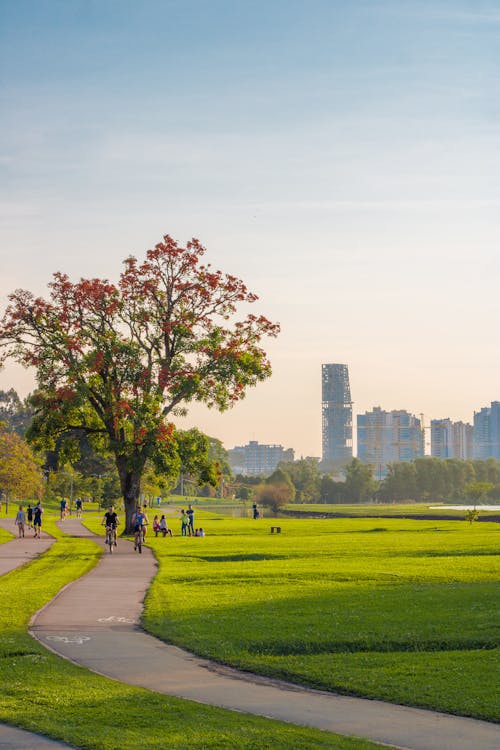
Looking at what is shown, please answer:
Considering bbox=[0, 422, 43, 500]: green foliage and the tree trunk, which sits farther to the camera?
bbox=[0, 422, 43, 500]: green foliage

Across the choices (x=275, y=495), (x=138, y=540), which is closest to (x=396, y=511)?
(x=275, y=495)

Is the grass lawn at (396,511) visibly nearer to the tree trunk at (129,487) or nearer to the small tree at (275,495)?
the small tree at (275,495)

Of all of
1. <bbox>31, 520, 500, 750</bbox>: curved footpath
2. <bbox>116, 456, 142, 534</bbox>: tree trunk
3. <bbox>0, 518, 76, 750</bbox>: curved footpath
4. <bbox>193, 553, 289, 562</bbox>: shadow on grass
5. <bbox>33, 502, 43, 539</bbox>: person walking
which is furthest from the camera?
<bbox>116, 456, 142, 534</bbox>: tree trunk

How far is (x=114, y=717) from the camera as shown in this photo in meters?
11.5

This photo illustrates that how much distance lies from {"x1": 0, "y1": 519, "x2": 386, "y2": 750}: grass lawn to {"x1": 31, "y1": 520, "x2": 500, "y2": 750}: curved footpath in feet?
1.69

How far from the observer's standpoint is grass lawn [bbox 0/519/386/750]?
10.4m

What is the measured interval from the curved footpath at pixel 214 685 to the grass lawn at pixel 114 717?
0.52 metres

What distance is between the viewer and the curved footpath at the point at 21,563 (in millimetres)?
10273

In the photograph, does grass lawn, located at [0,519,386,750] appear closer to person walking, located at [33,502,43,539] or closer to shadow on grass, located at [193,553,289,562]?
shadow on grass, located at [193,553,289,562]

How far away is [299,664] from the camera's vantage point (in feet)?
49.8

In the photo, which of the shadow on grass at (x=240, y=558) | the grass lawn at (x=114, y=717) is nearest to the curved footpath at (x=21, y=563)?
the grass lawn at (x=114, y=717)

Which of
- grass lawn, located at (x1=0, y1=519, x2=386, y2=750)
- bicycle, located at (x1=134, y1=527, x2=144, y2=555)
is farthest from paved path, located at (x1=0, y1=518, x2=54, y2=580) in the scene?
grass lawn, located at (x1=0, y1=519, x2=386, y2=750)

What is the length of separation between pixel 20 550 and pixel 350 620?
82.9ft

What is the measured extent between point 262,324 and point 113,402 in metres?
10.1
